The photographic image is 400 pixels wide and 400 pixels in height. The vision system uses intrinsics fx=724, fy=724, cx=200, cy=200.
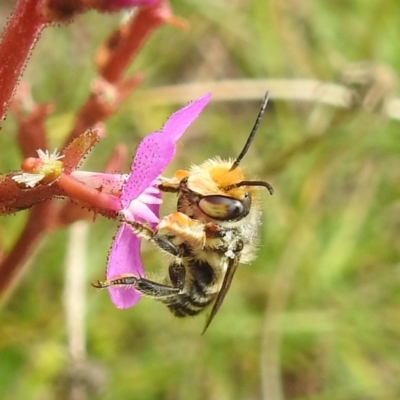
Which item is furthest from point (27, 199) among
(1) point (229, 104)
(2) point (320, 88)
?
(1) point (229, 104)

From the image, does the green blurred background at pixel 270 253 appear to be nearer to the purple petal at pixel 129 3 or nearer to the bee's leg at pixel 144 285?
the bee's leg at pixel 144 285

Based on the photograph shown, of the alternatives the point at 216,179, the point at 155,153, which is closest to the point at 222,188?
the point at 216,179

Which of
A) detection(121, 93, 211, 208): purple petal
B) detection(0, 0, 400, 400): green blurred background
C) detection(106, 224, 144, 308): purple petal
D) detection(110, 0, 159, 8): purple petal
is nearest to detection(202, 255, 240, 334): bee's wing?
detection(106, 224, 144, 308): purple petal

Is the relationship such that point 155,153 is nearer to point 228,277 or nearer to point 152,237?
point 152,237

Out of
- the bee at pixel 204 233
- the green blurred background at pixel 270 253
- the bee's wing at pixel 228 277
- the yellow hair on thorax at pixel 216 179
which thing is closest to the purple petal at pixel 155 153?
the bee at pixel 204 233

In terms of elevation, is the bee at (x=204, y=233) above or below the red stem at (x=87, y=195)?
above

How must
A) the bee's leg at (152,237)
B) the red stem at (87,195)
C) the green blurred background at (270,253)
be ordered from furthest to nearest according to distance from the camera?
the green blurred background at (270,253), the bee's leg at (152,237), the red stem at (87,195)
